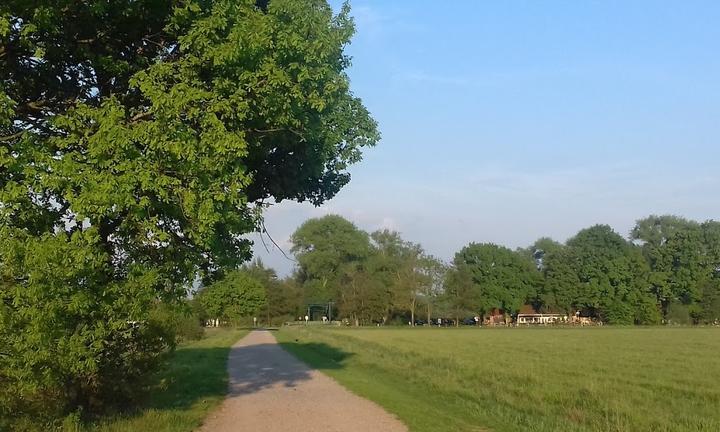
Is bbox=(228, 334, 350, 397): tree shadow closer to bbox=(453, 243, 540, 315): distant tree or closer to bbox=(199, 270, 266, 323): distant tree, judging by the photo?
bbox=(199, 270, 266, 323): distant tree

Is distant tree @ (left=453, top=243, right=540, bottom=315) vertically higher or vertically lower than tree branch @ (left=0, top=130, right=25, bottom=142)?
higher

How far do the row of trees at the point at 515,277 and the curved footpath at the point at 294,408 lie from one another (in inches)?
3639

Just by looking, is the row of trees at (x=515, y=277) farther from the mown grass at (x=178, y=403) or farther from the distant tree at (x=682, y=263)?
the mown grass at (x=178, y=403)

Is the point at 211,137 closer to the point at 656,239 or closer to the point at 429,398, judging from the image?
the point at 429,398

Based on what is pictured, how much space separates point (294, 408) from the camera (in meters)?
14.1

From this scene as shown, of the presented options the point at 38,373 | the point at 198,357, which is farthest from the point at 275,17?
the point at 198,357

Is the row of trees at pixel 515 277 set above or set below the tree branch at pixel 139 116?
above

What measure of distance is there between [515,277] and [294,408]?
122199mm

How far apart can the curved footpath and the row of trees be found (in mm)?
92434

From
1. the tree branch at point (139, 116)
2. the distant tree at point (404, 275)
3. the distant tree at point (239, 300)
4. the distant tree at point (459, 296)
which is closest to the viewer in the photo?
the tree branch at point (139, 116)

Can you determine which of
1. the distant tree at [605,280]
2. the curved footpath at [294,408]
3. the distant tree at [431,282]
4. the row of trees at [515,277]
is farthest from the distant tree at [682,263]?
the curved footpath at [294,408]

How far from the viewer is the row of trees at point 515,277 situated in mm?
118375

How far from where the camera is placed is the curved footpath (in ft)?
38.9

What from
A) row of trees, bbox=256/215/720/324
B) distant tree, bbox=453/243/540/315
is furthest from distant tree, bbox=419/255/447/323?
distant tree, bbox=453/243/540/315
